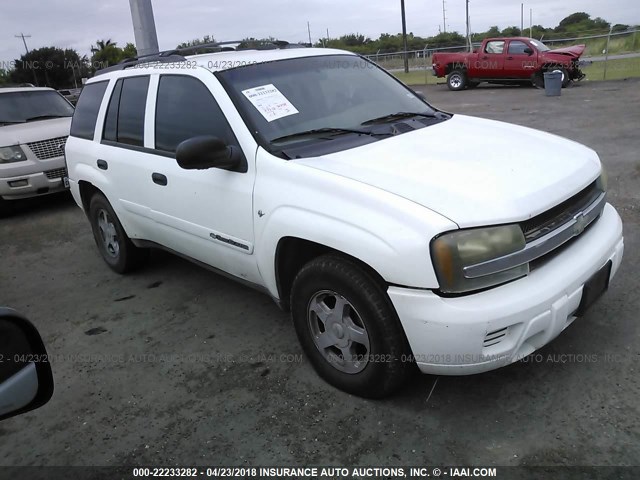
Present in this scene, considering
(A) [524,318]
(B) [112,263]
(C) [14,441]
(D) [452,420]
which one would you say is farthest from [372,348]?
(B) [112,263]

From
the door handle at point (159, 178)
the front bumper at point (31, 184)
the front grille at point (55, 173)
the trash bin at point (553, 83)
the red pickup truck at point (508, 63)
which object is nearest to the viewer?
the door handle at point (159, 178)

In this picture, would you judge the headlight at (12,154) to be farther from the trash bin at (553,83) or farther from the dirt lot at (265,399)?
the trash bin at (553,83)

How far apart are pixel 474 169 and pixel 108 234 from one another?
3505 millimetres

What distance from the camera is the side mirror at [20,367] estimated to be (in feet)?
4.72

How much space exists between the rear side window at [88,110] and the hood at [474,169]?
2.65 meters

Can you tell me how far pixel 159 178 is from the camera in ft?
12.5

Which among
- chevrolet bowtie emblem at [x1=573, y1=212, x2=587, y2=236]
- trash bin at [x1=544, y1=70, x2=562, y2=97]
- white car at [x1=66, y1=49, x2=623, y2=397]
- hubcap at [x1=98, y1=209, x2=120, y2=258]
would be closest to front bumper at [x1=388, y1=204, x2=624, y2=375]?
white car at [x1=66, y1=49, x2=623, y2=397]

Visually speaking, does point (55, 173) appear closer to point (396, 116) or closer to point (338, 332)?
point (396, 116)

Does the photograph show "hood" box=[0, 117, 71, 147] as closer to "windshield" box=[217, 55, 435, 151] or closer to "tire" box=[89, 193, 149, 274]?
"tire" box=[89, 193, 149, 274]

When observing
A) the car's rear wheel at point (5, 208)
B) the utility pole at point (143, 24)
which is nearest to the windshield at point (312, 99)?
the car's rear wheel at point (5, 208)

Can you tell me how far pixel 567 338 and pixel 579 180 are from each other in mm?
1009

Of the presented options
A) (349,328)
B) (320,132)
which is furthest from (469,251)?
(320,132)

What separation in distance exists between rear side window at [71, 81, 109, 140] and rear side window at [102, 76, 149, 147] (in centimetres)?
28

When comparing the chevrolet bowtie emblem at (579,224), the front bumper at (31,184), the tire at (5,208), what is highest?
the chevrolet bowtie emblem at (579,224)
